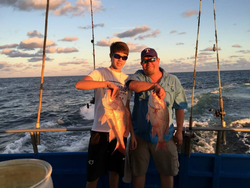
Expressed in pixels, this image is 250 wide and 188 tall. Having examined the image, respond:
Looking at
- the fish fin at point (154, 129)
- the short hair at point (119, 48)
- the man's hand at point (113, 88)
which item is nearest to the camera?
the man's hand at point (113, 88)

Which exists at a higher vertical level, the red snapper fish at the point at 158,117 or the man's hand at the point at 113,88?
the man's hand at the point at 113,88

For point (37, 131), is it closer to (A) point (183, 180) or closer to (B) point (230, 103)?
(A) point (183, 180)

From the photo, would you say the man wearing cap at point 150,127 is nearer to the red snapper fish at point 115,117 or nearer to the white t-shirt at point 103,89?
the white t-shirt at point 103,89

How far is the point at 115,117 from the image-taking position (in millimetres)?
2535

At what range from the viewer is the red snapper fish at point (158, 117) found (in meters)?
2.64

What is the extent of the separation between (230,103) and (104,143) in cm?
2047

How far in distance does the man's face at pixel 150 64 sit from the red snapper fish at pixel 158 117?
43 cm

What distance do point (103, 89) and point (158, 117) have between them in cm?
89

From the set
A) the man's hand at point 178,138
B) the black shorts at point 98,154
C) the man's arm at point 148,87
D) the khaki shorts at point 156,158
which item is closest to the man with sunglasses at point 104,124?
the black shorts at point 98,154

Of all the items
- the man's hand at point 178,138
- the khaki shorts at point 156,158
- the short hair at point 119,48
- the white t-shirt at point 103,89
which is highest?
the short hair at point 119,48

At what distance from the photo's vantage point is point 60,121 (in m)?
17.1

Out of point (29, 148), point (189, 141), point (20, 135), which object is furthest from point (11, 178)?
point (20, 135)

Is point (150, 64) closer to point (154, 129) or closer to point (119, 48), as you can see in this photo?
point (119, 48)

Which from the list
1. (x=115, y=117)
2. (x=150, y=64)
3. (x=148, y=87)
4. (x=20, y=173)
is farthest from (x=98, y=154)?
(x=150, y=64)
